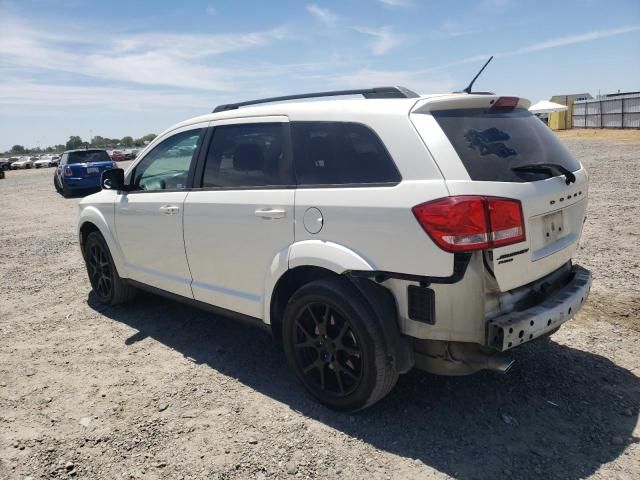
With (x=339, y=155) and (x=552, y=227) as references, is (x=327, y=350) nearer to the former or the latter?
(x=339, y=155)

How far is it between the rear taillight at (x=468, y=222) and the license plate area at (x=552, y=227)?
411 mm

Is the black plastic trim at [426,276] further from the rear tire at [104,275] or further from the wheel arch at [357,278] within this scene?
the rear tire at [104,275]

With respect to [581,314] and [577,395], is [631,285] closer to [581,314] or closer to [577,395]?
[581,314]

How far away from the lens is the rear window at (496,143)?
103 inches

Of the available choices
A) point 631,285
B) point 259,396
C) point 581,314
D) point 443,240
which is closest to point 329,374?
point 259,396

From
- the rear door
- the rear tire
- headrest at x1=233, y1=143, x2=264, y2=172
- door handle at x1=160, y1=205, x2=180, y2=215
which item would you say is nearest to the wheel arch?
the rear door

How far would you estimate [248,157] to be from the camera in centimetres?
354

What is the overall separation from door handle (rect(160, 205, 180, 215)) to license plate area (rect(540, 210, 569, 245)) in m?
2.65

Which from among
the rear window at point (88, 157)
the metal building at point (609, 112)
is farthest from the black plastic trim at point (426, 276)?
the metal building at point (609, 112)

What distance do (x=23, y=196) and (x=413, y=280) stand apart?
66.6 ft

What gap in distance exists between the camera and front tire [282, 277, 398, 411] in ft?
9.15

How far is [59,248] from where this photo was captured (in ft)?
27.5

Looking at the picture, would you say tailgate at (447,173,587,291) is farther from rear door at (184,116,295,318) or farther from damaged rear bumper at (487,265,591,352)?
rear door at (184,116,295,318)

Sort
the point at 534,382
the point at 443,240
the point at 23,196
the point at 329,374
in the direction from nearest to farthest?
the point at 443,240
the point at 329,374
the point at 534,382
the point at 23,196
